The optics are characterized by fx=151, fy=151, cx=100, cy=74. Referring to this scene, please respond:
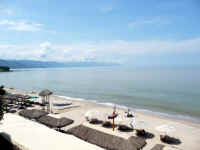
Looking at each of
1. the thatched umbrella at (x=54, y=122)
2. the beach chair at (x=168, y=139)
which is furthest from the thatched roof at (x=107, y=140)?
the beach chair at (x=168, y=139)

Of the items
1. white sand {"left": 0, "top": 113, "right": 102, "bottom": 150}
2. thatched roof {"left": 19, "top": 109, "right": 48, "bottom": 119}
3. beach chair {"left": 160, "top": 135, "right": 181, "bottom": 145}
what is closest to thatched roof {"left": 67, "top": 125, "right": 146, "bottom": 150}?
white sand {"left": 0, "top": 113, "right": 102, "bottom": 150}

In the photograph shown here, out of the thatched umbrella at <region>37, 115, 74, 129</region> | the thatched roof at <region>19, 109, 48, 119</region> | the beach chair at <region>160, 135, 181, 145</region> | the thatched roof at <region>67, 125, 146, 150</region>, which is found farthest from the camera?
the thatched roof at <region>19, 109, 48, 119</region>

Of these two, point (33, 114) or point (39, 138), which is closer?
point (39, 138)

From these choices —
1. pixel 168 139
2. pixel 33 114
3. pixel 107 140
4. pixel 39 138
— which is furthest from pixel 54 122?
pixel 168 139

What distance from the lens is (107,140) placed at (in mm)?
8586

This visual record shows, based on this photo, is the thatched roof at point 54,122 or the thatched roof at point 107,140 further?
the thatched roof at point 54,122

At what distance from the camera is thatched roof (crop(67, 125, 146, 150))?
815 cm

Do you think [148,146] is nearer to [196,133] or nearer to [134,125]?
[134,125]

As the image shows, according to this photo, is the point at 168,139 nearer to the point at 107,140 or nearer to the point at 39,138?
the point at 107,140

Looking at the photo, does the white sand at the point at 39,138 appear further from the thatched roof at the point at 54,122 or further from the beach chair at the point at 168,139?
the beach chair at the point at 168,139

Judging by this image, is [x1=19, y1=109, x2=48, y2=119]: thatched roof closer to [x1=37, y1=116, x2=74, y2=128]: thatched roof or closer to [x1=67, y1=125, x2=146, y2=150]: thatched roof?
[x1=37, y1=116, x2=74, y2=128]: thatched roof

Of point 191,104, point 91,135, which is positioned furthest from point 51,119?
point 191,104

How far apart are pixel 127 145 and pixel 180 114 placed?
16791 millimetres

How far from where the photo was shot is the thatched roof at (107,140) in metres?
8.15
